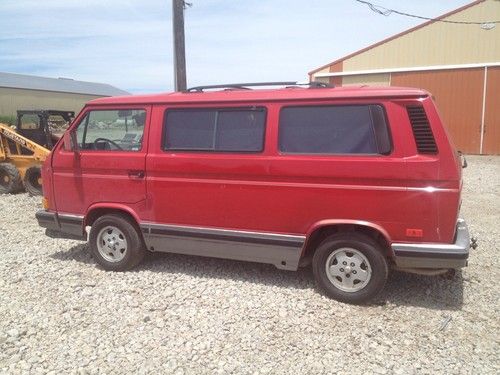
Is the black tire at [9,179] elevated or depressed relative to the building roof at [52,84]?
depressed

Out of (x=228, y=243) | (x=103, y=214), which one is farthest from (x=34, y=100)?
(x=228, y=243)

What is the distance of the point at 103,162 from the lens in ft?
16.4

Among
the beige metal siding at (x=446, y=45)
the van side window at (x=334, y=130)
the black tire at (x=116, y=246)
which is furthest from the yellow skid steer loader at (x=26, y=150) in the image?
the beige metal siding at (x=446, y=45)

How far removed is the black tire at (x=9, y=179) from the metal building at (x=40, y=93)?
144 feet

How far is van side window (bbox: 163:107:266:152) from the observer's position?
14.6 ft

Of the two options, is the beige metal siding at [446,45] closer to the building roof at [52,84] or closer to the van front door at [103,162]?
the van front door at [103,162]

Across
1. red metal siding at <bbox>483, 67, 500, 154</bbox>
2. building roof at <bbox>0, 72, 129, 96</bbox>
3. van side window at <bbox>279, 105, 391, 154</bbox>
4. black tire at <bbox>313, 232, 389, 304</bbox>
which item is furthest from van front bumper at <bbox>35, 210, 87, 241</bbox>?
building roof at <bbox>0, 72, 129, 96</bbox>

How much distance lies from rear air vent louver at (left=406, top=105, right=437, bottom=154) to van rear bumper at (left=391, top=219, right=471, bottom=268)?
83 centimetres

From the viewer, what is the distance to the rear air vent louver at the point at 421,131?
3850 mm

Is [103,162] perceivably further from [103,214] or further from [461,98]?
[461,98]

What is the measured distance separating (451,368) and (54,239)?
5.56 meters

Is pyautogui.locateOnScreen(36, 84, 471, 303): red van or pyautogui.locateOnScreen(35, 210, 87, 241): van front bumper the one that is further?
pyautogui.locateOnScreen(35, 210, 87, 241): van front bumper

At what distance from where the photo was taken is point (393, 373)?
3182 mm

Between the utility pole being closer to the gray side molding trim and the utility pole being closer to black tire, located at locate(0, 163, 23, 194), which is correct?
the gray side molding trim
